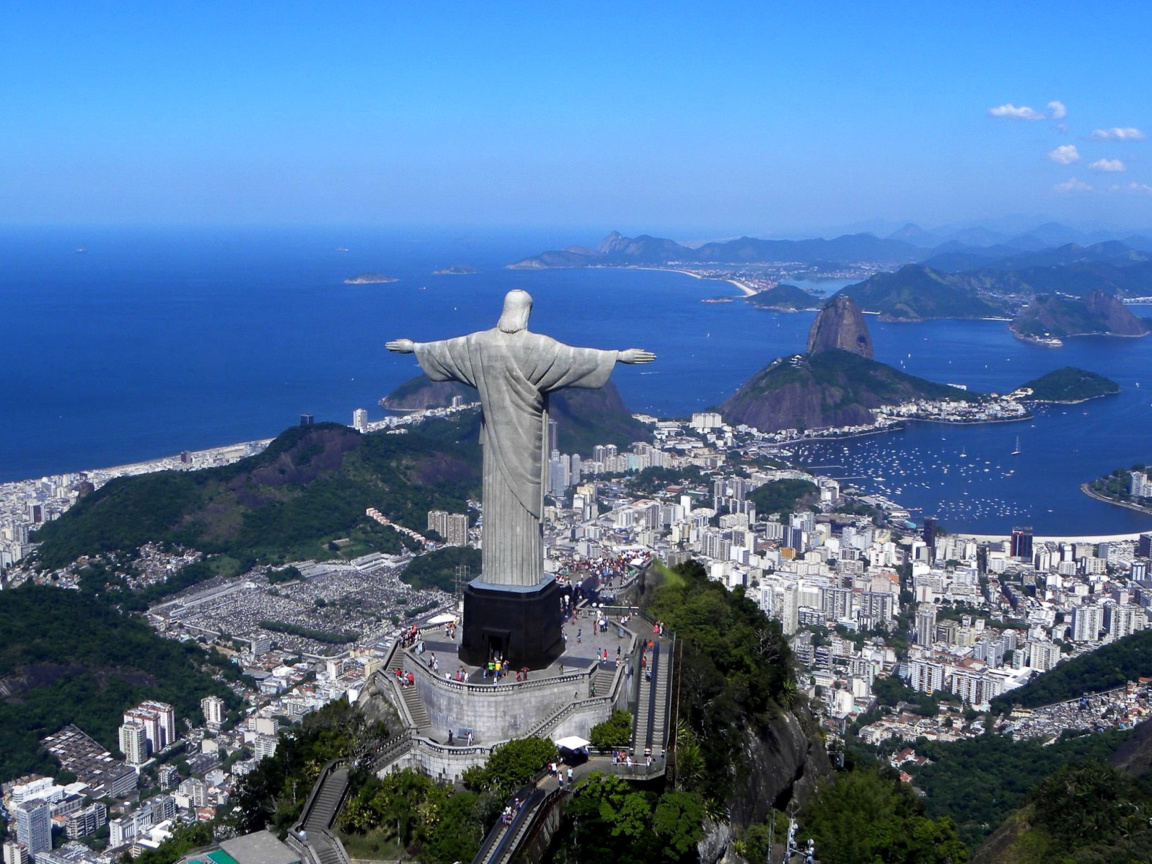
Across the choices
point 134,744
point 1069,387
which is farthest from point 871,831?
point 1069,387

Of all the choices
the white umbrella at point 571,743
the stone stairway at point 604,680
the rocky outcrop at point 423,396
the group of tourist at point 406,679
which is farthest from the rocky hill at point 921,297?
the white umbrella at point 571,743

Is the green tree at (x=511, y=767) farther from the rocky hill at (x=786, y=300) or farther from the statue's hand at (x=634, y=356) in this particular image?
the rocky hill at (x=786, y=300)

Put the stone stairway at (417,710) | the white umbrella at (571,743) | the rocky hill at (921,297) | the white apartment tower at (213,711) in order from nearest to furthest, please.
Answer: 1. the white umbrella at (571,743)
2. the stone stairway at (417,710)
3. the white apartment tower at (213,711)
4. the rocky hill at (921,297)

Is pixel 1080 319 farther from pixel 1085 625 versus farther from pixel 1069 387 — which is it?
pixel 1085 625

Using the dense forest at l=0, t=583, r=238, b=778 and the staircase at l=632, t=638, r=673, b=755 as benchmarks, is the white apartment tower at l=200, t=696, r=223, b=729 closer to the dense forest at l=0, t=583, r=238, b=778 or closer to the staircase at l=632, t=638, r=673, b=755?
the dense forest at l=0, t=583, r=238, b=778

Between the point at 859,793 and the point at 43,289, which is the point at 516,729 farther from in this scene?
the point at 43,289

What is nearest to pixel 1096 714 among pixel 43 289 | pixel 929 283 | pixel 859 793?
pixel 859 793

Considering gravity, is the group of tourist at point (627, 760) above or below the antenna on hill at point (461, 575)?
above
